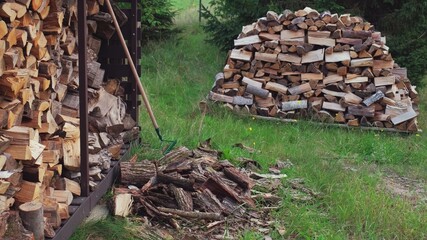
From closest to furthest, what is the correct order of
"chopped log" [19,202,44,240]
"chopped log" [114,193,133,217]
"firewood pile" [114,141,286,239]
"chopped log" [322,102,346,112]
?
"chopped log" [19,202,44,240]
"chopped log" [114,193,133,217]
"firewood pile" [114,141,286,239]
"chopped log" [322,102,346,112]

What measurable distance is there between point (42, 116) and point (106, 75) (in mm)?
2033

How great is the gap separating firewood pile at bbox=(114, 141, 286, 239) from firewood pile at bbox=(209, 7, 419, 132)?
10.5 ft

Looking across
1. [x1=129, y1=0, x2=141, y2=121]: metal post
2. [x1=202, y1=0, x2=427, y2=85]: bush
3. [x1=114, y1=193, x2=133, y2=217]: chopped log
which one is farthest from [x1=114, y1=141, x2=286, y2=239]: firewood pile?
[x1=202, y1=0, x2=427, y2=85]: bush

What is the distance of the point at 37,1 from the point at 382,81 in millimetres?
5787

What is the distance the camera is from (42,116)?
12.1ft

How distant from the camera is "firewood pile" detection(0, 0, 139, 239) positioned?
316 cm

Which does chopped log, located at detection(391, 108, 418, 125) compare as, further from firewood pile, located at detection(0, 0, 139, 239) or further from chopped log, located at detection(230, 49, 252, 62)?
firewood pile, located at detection(0, 0, 139, 239)

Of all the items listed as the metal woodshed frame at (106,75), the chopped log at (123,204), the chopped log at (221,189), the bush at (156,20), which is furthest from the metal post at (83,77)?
the bush at (156,20)

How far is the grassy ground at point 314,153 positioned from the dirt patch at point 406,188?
88mm

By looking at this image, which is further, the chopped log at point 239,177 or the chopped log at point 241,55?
the chopped log at point 241,55

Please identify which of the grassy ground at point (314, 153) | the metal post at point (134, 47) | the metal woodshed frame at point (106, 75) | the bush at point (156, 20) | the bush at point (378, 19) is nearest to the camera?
the metal woodshed frame at point (106, 75)

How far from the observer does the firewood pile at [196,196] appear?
4.40 meters

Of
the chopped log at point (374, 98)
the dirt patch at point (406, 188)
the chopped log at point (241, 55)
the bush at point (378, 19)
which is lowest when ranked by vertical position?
the dirt patch at point (406, 188)

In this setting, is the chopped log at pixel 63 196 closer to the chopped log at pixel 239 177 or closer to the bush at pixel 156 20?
the chopped log at pixel 239 177
